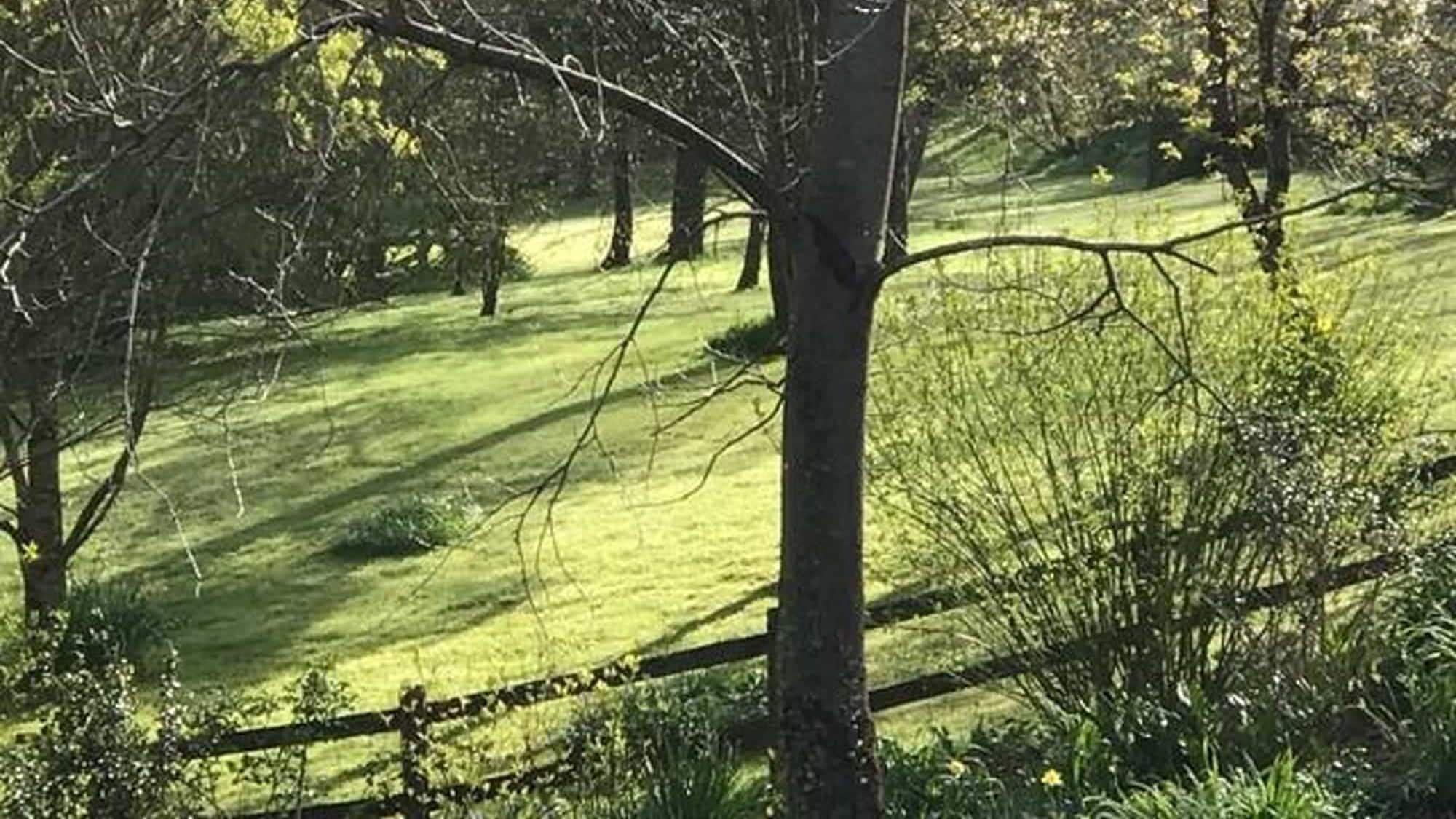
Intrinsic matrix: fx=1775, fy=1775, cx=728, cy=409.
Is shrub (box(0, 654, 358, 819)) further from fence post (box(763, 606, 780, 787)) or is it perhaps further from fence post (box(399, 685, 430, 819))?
fence post (box(763, 606, 780, 787))

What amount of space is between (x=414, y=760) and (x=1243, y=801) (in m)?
3.68

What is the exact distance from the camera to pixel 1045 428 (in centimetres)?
759

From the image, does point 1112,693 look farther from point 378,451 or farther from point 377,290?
point 377,290

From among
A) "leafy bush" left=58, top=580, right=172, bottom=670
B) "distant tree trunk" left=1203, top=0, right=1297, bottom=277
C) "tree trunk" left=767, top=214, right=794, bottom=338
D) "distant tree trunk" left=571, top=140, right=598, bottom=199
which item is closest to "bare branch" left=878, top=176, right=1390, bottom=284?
"tree trunk" left=767, top=214, right=794, bottom=338

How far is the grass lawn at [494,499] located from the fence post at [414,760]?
47.4 inches

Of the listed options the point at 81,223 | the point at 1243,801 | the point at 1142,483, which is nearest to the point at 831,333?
the point at 1243,801

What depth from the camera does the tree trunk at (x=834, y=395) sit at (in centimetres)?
548

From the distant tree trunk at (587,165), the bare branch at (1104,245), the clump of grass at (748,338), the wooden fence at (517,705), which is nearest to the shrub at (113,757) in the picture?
the wooden fence at (517,705)

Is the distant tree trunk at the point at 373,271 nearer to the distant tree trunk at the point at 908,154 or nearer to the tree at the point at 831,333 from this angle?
the distant tree trunk at the point at 908,154

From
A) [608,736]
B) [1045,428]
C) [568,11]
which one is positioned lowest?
[608,736]

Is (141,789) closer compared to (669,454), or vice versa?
(141,789)

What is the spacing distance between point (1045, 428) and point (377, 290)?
22.7 meters

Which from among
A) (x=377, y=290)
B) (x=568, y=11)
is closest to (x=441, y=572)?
(x=568, y=11)

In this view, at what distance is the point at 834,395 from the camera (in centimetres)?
550
